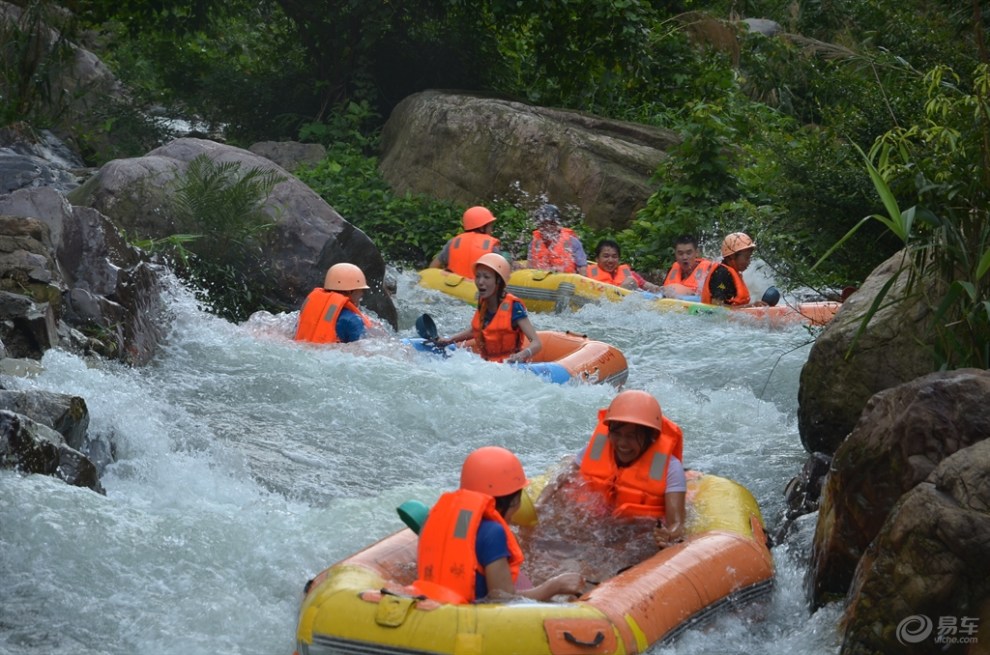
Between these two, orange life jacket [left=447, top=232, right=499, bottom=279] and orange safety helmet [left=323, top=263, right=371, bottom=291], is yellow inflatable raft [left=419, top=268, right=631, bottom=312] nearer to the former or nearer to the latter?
orange life jacket [left=447, top=232, right=499, bottom=279]

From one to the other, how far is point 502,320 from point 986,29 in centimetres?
449

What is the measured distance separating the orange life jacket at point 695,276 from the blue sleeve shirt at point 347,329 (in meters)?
4.38

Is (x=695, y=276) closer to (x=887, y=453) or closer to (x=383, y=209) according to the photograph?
(x=383, y=209)

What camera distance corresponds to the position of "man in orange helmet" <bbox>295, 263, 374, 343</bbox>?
32.8ft

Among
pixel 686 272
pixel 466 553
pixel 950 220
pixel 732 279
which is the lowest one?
pixel 686 272

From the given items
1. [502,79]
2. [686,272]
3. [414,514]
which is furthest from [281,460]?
[502,79]

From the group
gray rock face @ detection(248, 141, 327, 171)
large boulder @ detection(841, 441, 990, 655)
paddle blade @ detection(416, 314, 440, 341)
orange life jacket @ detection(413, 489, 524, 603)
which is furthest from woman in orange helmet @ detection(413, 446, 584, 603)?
gray rock face @ detection(248, 141, 327, 171)

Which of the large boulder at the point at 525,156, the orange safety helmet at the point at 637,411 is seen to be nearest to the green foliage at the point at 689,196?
the large boulder at the point at 525,156

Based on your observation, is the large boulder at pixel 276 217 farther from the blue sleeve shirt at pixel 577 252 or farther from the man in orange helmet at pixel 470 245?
the blue sleeve shirt at pixel 577 252

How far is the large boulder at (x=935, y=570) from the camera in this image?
464 centimetres

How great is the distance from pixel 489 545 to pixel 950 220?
2.81m

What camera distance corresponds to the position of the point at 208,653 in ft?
18.0

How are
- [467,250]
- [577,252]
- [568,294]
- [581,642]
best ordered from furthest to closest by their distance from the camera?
[577,252]
[467,250]
[568,294]
[581,642]

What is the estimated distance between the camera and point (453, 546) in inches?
201
